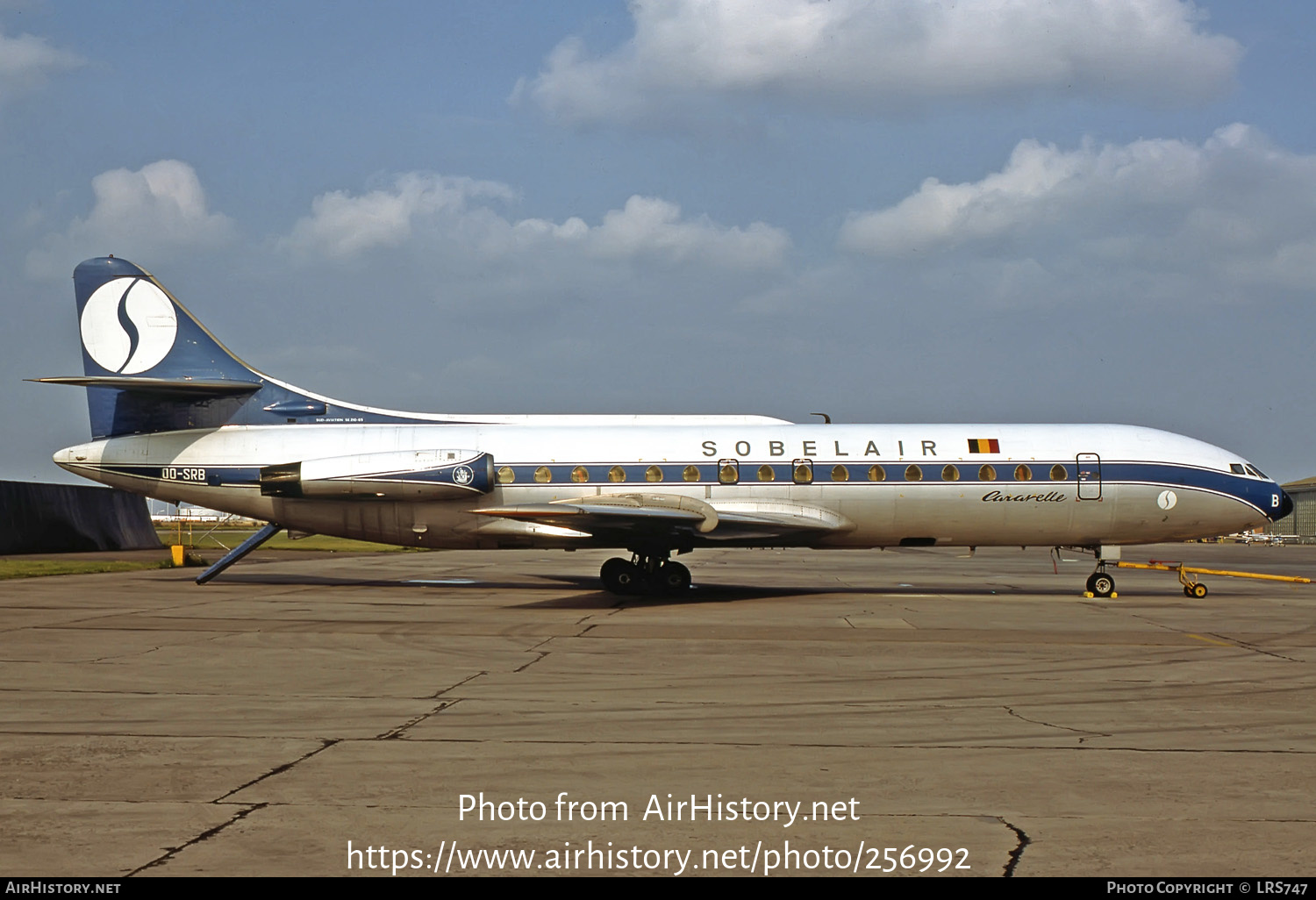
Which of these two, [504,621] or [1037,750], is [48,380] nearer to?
[504,621]

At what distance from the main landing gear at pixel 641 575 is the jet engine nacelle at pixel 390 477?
3144 mm

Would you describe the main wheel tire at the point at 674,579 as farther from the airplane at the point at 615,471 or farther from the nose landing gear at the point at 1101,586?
the nose landing gear at the point at 1101,586

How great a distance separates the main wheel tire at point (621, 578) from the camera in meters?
23.5

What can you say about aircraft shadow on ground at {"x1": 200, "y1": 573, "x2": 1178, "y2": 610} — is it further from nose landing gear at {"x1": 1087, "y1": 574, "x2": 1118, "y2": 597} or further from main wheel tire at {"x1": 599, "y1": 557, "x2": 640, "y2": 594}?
nose landing gear at {"x1": 1087, "y1": 574, "x2": 1118, "y2": 597}

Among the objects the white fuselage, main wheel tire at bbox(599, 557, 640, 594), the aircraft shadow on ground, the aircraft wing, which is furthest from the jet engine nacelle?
main wheel tire at bbox(599, 557, 640, 594)

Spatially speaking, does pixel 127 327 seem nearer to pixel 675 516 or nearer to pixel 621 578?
pixel 621 578

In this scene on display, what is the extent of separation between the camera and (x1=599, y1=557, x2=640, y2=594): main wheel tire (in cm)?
2348

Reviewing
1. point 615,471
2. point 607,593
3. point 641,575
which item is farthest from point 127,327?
point 641,575

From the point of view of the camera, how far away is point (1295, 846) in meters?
6.19

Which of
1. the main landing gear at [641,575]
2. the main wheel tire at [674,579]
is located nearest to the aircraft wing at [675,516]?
the main landing gear at [641,575]

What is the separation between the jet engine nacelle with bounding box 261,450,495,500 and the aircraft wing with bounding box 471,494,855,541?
2.54 ft

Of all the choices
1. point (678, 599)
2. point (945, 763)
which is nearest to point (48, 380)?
point (678, 599)

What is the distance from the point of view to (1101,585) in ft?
78.8

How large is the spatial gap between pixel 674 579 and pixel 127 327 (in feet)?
43.0
